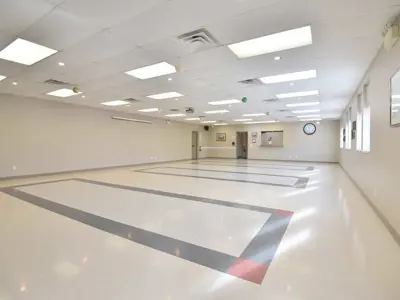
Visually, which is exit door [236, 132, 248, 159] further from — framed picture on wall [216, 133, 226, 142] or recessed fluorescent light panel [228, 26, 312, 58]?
recessed fluorescent light panel [228, 26, 312, 58]

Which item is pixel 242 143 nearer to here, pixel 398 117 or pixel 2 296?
pixel 398 117

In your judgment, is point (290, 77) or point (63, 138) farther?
point (63, 138)

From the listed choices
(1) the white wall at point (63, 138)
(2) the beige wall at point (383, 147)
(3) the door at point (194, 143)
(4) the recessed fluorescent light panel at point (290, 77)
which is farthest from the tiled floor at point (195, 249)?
(3) the door at point (194, 143)

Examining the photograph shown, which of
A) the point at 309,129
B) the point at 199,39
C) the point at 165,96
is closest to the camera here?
the point at 199,39

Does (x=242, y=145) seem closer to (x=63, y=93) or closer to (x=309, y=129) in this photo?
(x=309, y=129)

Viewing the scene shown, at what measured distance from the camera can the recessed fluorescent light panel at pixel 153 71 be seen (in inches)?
184

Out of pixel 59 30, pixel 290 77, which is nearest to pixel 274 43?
pixel 290 77

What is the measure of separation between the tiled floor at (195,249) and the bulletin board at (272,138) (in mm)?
11620

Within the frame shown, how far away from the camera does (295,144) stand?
15.3m

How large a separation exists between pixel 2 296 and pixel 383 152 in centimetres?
494

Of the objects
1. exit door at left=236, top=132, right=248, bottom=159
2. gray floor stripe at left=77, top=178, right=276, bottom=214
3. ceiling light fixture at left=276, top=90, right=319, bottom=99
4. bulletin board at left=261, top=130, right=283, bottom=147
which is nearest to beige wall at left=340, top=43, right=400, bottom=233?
gray floor stripe at left=77, top=178, right=276, bottom=214

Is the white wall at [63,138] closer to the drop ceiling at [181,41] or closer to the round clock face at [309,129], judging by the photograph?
the drop ceiling at [181,41]

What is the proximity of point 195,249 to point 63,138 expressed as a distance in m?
8.32

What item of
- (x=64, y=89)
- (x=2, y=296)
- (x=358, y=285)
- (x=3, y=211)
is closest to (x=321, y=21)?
(x=358, y=285)
